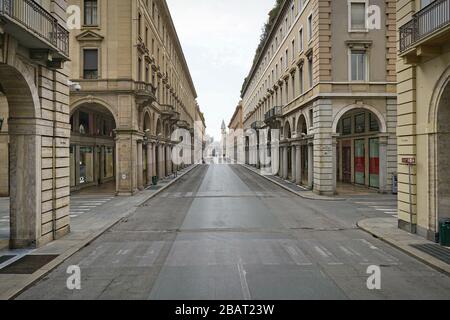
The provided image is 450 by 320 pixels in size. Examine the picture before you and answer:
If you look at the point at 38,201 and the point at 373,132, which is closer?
the point at 38,201

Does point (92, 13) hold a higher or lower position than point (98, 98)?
higher

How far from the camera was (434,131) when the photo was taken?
1204 cm

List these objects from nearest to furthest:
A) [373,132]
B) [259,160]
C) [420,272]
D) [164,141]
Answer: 1. [420,272]
2. [373,132]
3. [164,141]
4. [259,160]

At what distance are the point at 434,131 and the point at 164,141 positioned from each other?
3141cm

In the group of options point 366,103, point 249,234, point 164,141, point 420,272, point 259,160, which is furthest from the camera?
point 259,160

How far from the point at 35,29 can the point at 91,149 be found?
73.8ft

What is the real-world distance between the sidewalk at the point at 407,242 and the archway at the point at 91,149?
18.6 m

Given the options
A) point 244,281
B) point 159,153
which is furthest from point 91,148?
point 244,281

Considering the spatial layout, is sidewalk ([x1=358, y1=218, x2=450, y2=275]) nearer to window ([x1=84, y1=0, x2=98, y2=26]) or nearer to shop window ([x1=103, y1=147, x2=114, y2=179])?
window ([x1=84, y1=0, x2=98, y2=26])

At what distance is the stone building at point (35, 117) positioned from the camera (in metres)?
10.1

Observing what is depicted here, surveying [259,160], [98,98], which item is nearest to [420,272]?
[98,98]

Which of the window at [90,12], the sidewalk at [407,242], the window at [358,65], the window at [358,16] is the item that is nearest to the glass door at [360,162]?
the window at [358,65]

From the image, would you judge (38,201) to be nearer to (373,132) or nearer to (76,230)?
(76,230)

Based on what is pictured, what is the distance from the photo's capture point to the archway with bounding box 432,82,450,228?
469 inches
